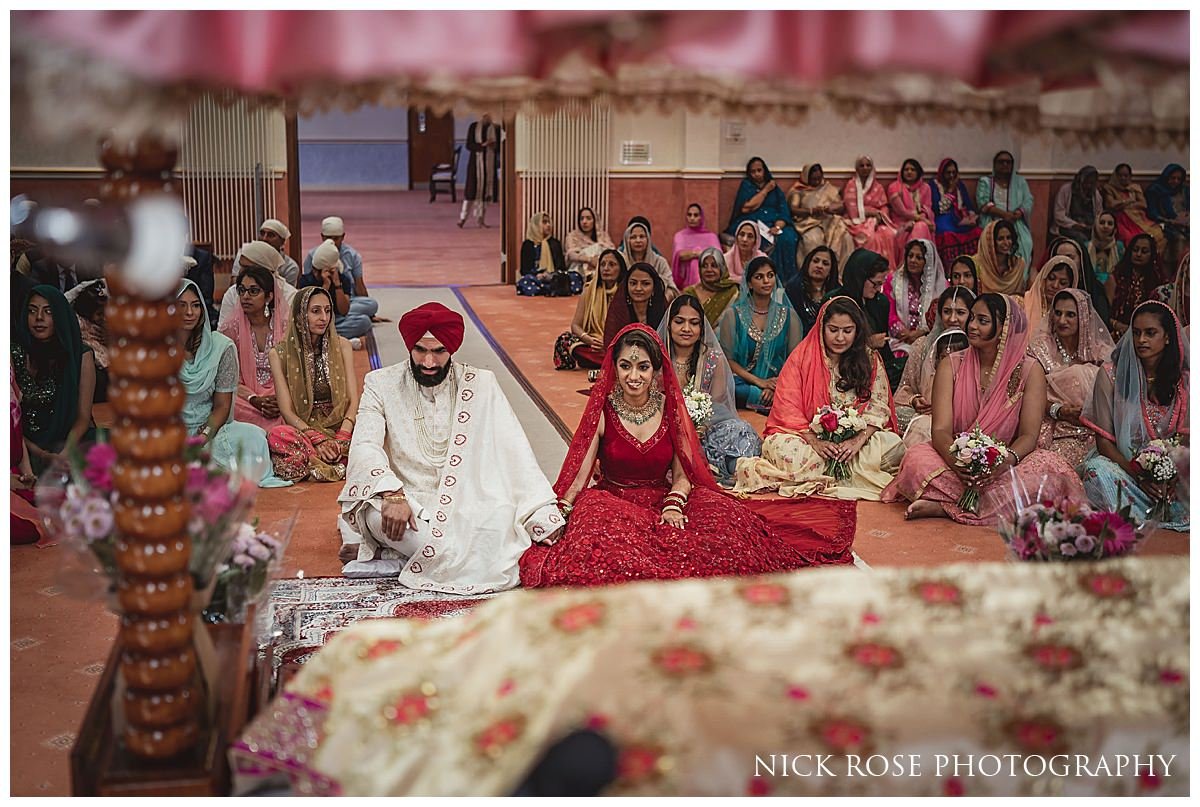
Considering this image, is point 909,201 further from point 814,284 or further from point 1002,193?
point 814,284

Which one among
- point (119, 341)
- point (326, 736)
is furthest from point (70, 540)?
point (326, 736)

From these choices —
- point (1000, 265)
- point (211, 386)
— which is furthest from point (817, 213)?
point (211, 386)

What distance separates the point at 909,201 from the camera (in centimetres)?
1298

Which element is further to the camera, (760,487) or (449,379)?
(760,487)

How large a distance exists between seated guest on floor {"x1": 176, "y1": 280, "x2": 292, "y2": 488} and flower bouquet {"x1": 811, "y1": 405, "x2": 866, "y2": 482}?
240cm

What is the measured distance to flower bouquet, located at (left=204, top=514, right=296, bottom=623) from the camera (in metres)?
3.24

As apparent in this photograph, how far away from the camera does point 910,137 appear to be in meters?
14.1

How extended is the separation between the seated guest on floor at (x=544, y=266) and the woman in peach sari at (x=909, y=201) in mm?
3188

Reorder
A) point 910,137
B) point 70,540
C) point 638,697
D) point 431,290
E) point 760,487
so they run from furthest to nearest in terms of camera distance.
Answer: point 910,137
point 431,290
point 760,487
point 70,540
point 638,697

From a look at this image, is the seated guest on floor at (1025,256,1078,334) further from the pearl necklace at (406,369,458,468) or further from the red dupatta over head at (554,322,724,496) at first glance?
the pearl necklace at (406,369,458,468)

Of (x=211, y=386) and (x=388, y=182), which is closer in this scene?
(x=211, y=386)

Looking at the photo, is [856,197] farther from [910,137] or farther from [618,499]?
[618,499]

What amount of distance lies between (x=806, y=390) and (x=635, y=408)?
1.49 metres

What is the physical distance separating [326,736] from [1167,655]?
1.68 metres
